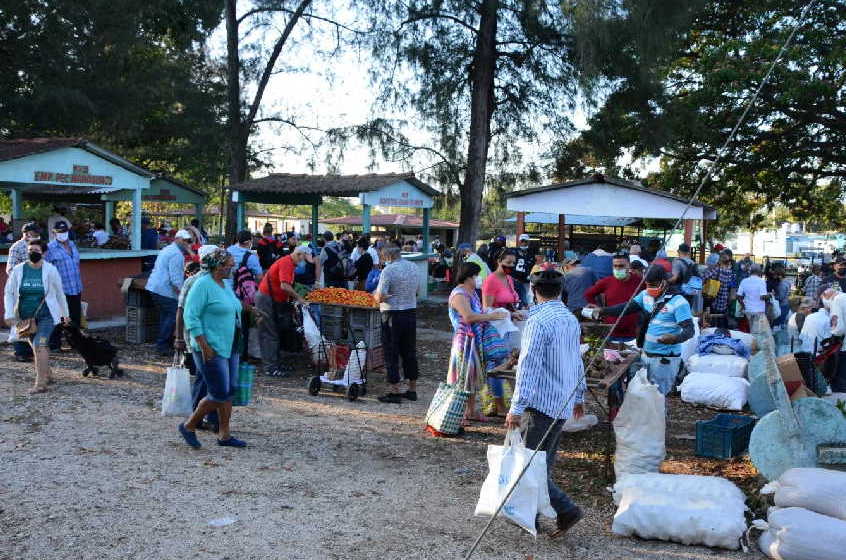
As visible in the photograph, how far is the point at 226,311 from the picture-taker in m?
6.29

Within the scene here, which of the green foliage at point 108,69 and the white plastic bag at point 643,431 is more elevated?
the green foliage at point 108,69

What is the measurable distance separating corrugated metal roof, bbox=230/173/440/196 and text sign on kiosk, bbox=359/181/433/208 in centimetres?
13

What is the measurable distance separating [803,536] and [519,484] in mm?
1679

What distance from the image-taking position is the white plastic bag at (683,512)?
490 centimetres

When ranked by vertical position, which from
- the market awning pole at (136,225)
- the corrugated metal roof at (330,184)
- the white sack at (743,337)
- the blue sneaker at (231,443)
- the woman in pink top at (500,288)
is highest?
the corrugated metal roof at (330,184)

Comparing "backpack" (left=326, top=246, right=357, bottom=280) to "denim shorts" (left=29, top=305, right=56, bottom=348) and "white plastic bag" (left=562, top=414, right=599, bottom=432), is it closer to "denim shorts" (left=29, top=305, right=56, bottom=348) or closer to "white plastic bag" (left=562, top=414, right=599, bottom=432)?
"denim shorts" (left=29, top=305, right=56, bottom=348)

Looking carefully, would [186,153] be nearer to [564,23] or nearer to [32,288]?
[564,23]

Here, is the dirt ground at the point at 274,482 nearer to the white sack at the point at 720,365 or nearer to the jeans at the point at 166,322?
the white sack at the point at 720,365

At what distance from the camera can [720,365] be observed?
936cm

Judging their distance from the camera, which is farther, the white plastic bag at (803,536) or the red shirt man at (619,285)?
the red shirt man at (619,285)

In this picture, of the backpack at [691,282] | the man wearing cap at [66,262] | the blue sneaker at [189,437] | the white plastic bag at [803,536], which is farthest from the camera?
the backpack at [691,282]

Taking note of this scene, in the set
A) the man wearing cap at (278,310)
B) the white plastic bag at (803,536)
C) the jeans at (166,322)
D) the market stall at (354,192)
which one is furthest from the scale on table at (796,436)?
the market stall at (354,192)

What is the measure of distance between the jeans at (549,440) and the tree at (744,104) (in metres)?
14.8

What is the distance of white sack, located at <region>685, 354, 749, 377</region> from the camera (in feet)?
30.4
